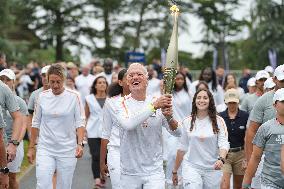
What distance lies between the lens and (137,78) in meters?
6.96

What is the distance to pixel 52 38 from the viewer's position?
5244 cm

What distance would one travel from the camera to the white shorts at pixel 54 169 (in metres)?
9.05

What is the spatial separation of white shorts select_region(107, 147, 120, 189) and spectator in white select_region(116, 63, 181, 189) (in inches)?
66.0

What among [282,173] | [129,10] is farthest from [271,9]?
[282,173]

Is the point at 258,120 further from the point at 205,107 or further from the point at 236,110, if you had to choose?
the point at 236,110

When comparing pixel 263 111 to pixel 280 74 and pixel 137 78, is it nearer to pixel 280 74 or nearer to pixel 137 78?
pixel 280 74

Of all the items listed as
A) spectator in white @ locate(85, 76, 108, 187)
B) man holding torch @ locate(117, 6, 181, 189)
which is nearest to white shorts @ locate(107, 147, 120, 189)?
man holding torch @ locate(117, 6, 181, 189)

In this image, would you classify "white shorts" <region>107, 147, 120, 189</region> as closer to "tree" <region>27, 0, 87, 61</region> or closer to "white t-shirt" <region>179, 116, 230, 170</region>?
"white t-shirt" <region>179, 116, 230, 170</region>

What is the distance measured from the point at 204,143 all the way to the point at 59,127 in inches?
71.1

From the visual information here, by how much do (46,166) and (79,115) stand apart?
2.56ft

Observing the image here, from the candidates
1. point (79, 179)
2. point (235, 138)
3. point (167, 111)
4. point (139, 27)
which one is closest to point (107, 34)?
point (139, 27)

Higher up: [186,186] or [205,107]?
[205,107]

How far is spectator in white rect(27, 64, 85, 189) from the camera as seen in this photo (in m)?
9.26

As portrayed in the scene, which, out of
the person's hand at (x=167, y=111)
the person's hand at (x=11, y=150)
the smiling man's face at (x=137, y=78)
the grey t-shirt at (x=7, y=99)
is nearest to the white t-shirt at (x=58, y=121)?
the person's hand at (x=11, y=150)
